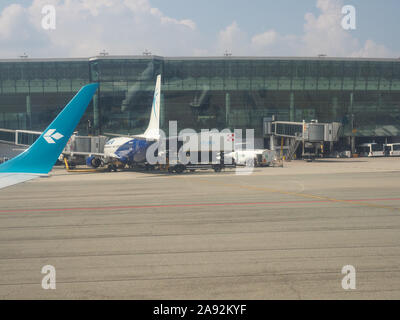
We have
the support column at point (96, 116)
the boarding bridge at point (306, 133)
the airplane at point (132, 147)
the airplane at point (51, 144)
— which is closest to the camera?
the airplane at point (51, 144)

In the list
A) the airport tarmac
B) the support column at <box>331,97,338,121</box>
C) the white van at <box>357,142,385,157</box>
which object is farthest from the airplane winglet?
the support column at <box>331,97,338,121</box>

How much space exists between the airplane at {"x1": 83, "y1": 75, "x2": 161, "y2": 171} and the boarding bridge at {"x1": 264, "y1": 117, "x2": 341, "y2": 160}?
3032cm

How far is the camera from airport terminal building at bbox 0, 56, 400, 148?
78875mm

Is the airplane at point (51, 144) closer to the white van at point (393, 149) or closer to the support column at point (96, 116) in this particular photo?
the support column at point (96, 116)

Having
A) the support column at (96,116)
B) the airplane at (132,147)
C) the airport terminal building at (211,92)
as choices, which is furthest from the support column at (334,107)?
the airplane at (132,147)

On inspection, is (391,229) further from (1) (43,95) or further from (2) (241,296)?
(1) (43,95)

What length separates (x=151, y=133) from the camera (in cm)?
4372

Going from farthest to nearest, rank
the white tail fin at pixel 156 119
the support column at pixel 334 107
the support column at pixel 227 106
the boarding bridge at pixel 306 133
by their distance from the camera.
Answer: the support column at pixel 334 107
the support column at pixel 227 106
the boarding bridge at pixel 306 133
the white tail fin at pixel 156 119

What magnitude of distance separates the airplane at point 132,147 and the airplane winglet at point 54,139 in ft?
103

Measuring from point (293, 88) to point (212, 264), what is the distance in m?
79.6

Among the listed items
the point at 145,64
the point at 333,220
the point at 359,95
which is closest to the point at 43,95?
the point at 145,64

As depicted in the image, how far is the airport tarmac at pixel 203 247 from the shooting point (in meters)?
8.39

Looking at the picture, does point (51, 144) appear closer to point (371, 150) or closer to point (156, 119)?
point (156, 119)
